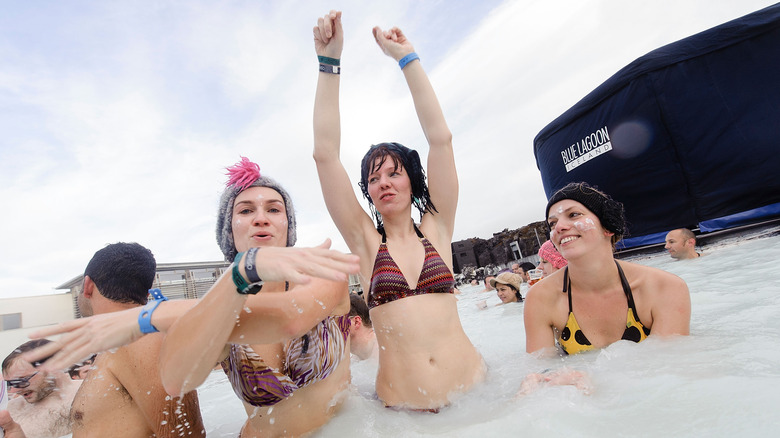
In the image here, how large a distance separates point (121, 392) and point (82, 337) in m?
0.97

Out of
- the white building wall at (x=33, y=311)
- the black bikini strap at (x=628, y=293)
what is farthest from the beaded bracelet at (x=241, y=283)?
the white building wall at (x=33, y=311)

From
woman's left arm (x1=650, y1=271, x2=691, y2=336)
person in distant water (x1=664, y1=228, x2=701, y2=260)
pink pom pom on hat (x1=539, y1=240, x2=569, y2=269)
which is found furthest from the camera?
pink pom pom on hat (x1=539, y1=240, x2=569, y2=269)

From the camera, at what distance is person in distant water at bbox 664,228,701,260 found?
21.3 ft

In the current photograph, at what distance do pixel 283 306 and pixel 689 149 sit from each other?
761 centimetres

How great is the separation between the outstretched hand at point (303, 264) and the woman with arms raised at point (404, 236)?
101 centimetres

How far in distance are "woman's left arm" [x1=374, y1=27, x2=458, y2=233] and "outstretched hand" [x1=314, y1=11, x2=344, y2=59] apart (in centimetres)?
40

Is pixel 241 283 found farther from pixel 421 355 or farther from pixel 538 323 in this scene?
pixel 538 323

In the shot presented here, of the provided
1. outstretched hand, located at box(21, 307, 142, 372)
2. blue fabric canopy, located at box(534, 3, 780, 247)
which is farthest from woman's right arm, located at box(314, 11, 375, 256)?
blue fabric canopy, located at box(534, 3, 780, 247)

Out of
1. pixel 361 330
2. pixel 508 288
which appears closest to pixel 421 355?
pixel 361 330

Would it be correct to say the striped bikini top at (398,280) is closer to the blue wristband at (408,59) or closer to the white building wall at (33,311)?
the blue wristband at (408,59)

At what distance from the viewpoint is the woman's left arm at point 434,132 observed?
2.50 m

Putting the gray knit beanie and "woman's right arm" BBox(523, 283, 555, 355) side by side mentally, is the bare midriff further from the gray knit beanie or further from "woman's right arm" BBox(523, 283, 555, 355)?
the gray knit beanie

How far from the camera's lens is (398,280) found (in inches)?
87.8

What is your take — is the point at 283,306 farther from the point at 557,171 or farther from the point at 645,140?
the point at 557,171
